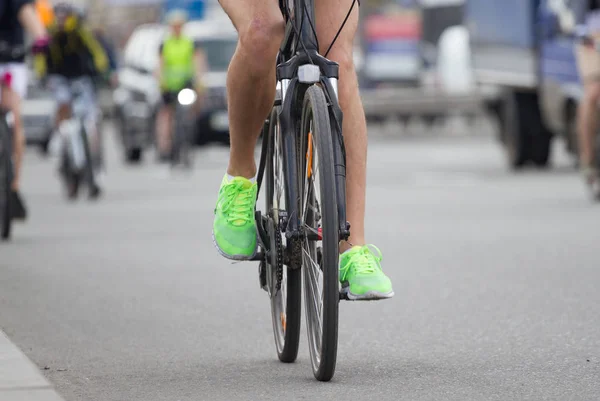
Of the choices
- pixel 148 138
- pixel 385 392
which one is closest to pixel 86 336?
pixel 385 392

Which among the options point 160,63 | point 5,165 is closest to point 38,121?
point 160,63

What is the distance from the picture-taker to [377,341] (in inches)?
242

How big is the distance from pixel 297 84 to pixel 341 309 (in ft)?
6.87

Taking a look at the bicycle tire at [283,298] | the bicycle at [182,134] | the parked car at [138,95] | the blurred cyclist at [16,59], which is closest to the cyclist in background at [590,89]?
the blurred cyclist at [16,59]

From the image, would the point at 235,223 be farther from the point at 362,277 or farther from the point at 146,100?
the point at 146,100

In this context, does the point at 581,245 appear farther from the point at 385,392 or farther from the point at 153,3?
the point at 153,3

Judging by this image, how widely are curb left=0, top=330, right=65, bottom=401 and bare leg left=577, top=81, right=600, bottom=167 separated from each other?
9.38 m

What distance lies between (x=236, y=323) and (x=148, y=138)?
61.9ft

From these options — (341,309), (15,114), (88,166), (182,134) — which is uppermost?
(15,114)

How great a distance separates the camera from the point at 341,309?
7.15 metres

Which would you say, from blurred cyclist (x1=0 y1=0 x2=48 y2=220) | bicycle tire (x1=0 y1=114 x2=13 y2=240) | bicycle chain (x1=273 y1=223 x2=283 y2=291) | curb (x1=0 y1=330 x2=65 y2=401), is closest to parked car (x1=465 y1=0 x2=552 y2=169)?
blurred cyclist (x1=0 y1=0 x2=48 y2=220)

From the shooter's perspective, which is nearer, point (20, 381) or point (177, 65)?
point (20, 381)

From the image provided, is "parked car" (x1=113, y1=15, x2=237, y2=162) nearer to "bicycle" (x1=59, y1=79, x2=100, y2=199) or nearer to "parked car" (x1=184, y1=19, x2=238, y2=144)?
"parked car" (x1=184, y1=19, x2=238, y2=144)

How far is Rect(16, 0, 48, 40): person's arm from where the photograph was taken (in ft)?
36.5
